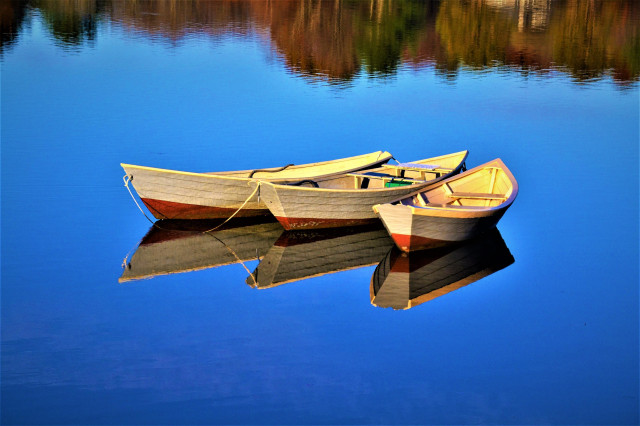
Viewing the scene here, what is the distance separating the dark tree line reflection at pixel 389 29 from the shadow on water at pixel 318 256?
13864 millimetres

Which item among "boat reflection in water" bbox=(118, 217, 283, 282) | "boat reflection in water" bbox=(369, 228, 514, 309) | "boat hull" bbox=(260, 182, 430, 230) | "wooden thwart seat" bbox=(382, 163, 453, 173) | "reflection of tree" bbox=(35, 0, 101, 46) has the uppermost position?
"reflection of tree" bbox=(35, 0, 101, 46)

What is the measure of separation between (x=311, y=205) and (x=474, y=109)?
10207 millimetres

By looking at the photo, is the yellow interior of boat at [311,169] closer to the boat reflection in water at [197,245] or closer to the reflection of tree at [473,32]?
the boat reflection in water at [197,245]

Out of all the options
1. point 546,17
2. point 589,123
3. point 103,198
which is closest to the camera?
point 103,198

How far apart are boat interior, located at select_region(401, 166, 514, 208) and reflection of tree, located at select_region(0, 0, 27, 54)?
21.6 metres

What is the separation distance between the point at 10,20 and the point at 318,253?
2928 centimetres

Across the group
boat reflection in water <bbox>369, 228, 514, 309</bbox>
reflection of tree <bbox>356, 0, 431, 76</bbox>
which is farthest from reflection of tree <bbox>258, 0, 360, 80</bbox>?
boat reflection in water <bbox>369, 228, 514, 309</bbox>

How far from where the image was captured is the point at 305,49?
32.6 meters

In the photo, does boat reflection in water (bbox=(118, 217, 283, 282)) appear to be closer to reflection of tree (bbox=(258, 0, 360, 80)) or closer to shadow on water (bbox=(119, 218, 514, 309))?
shadow on water (bbox=(119, 218, 514, 309))

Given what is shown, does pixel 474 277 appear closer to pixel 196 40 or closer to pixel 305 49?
pixel 305 49

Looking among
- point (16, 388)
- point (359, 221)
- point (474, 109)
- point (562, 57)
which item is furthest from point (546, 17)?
point (16, 388)

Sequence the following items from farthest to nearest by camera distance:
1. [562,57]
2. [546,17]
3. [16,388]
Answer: [546,17] → [562,57] → [16,388]

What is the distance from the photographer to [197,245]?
45.0ft

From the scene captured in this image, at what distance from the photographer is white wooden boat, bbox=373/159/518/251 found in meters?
12.7
